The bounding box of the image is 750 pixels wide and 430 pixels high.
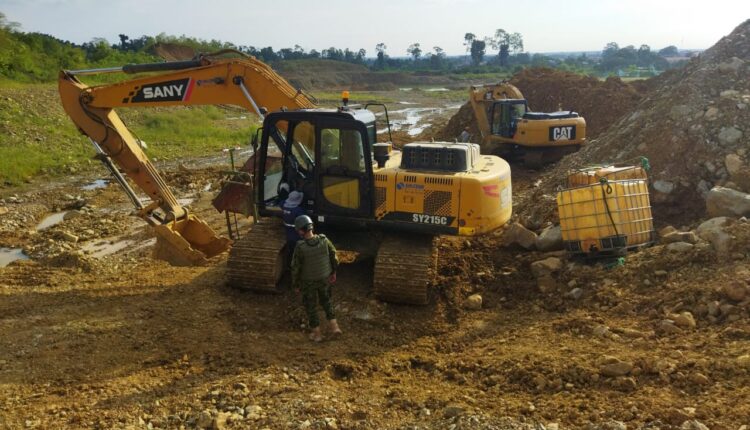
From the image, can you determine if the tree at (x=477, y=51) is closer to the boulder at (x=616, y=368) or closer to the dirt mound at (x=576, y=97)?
the dirt mound at (x=576, y=97)

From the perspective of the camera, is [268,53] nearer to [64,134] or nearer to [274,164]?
[64,134]

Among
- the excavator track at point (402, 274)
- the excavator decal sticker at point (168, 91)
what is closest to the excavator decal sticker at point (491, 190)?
the excavator track at point (402, 274)

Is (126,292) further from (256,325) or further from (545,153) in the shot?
(545,153)

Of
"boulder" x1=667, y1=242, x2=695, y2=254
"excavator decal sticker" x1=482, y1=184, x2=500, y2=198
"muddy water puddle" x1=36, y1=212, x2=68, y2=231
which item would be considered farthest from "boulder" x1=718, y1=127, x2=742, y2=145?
"muddy water puddle" x1=36, y1=212, x2=68, y2=231

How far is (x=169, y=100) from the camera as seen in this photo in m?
8.33

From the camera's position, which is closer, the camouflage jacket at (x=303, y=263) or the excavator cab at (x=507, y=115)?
the camouflage jacket at (x=303, y=263)

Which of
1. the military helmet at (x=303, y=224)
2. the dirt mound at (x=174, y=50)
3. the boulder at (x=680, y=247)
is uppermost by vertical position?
the dirt mound at (x=174, y=50)

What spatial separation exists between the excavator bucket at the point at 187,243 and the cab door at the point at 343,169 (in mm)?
2226

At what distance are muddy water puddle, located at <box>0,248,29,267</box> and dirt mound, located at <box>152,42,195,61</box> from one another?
151ft

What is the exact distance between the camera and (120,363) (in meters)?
5.74

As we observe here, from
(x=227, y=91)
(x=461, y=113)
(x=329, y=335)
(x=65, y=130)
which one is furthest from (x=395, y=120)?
(x=329, y=335)

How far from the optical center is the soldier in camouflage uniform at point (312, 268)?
6148 mm

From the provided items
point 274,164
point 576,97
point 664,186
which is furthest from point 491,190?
point 576,97

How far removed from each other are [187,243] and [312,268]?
116 inches
